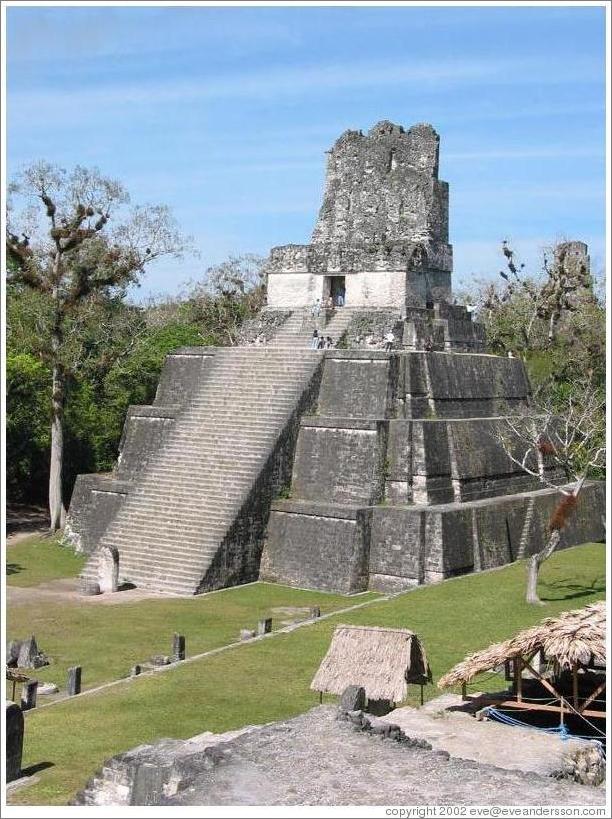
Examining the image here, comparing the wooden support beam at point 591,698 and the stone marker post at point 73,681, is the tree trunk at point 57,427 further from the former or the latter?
the wooden support beam at point 591,698

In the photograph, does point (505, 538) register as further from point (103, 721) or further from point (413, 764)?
point (413, 764)

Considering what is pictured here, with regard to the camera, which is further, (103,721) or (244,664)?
(244,664)

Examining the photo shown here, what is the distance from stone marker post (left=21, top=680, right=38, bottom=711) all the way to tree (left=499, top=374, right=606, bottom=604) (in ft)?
23.2

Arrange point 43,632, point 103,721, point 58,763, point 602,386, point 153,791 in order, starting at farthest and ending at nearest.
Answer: point 602,386, point 43,632, point 103,721, point 58,763, point 153,791

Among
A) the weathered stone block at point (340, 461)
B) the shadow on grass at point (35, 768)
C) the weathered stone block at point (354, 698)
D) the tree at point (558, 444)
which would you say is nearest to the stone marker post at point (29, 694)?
the shadow on grass at point (35, 768)

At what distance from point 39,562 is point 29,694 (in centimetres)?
815

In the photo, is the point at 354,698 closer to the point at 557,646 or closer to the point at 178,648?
the point at 557,646

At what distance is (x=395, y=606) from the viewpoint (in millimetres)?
15930

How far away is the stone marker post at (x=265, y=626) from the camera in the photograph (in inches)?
579

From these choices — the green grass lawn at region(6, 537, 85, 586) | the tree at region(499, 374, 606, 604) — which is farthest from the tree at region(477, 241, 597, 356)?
the green grass lawn at region(6, 537, 85, 586)

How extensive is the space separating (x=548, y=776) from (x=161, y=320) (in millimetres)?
28665

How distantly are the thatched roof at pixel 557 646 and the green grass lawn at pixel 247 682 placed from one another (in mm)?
1514

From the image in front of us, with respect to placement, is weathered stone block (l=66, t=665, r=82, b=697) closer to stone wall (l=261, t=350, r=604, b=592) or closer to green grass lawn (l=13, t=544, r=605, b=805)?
green grass lawn (l=13, t=544, r=605, b=805)

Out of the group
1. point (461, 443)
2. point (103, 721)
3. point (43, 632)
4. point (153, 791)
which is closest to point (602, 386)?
point (461, 443)
